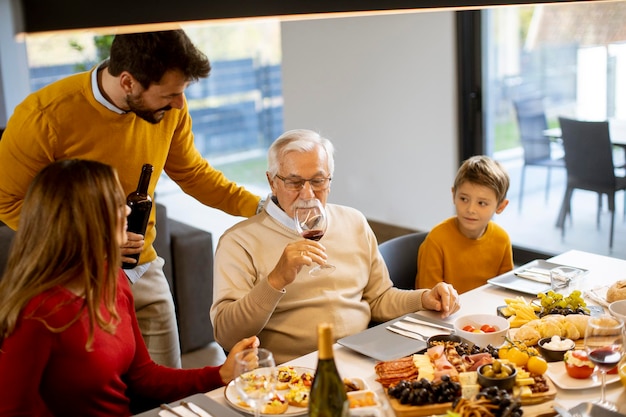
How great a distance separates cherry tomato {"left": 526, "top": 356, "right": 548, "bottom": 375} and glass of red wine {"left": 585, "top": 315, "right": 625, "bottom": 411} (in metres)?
0.14

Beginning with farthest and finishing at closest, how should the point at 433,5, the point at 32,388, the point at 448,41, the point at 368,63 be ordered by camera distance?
the point at 368,63 < the point at 448,41 < the point at 32,388 < the point at 433,5

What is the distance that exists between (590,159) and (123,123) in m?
2.72

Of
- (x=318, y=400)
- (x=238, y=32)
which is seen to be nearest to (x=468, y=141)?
(x=318, y=400)

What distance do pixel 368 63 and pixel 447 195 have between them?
3.18 feet

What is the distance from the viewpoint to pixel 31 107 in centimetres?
229

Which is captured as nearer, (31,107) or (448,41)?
(31,107)

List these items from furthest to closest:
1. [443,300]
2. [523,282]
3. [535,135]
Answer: [535,135] < [523,282] < [443,300]

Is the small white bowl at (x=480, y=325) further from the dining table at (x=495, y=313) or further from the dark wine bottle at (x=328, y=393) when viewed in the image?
the dark wine bottle at (x=328, y=393)

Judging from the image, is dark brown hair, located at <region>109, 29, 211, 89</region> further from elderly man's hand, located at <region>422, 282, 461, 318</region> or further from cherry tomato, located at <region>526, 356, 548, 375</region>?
cherry tomato, located at <region>526, 356, 548, 375</region>

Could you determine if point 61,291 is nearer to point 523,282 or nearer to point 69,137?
point 69,137

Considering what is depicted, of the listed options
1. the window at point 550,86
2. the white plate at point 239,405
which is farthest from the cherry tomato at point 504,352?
the window at point 550,86

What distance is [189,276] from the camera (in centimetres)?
389

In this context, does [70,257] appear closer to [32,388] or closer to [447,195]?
[32,388]

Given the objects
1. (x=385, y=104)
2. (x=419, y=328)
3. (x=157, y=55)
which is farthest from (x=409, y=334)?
(x=385, y=104)
